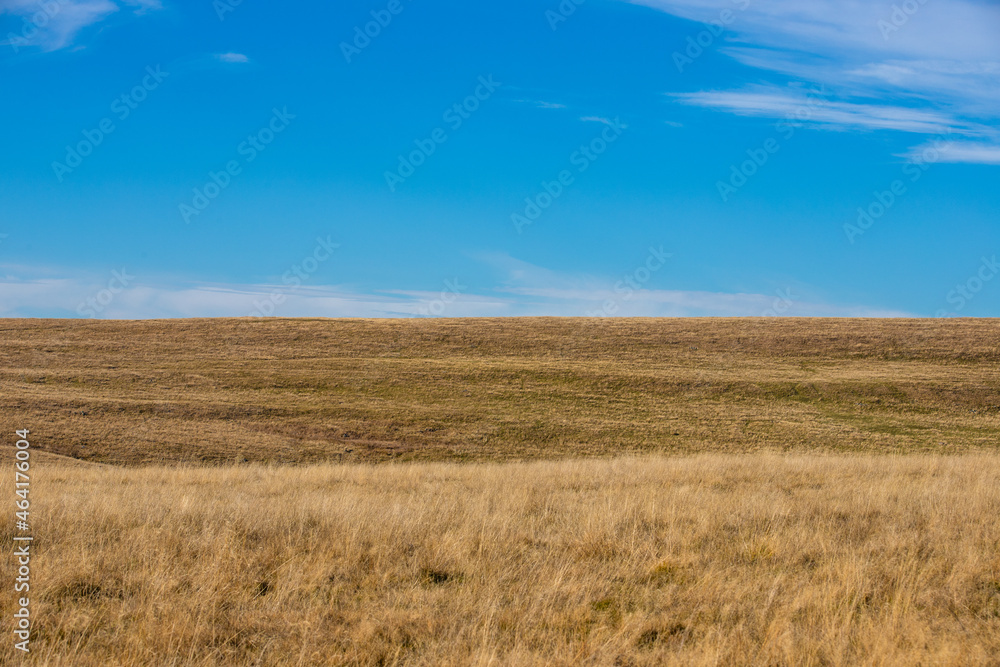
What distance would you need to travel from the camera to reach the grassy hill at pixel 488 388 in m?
31.8

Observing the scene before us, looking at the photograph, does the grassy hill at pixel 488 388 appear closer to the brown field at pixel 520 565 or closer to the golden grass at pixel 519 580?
the brown field at pixel 520 565

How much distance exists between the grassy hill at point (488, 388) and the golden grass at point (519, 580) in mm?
22284

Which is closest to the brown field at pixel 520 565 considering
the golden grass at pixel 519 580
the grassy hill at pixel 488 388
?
the golden grass at pixel 519 580

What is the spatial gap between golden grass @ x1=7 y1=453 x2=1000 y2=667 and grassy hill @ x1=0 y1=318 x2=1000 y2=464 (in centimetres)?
2228

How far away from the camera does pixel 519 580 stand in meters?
5.79

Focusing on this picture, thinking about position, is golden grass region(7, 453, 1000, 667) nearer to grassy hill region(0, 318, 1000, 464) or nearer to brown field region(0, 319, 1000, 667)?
brown field region(0, 319, 1000, 667)

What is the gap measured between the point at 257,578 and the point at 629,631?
3.23 meters

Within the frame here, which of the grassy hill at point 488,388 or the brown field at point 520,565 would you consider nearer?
the brown field at point 520,565

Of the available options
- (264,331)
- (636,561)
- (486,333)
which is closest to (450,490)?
(636,561)

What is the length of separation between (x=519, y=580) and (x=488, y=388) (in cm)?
3640

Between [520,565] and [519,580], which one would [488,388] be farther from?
[519,580]

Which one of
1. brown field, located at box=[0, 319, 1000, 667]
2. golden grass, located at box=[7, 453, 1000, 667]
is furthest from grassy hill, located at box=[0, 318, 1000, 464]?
golden grass, located at box=[7, 453, 1000, 667]

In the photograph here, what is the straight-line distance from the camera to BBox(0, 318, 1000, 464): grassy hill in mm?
31812

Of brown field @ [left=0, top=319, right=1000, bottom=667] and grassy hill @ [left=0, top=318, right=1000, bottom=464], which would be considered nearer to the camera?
brown field @ [left=0, top=319, right=1000, bottom=667]
